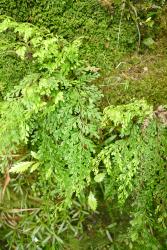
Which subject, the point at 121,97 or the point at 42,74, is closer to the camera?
the point at 42,74

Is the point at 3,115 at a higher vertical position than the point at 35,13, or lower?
lower

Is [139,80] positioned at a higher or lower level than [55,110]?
higher

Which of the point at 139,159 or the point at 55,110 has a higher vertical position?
the point at 55,110

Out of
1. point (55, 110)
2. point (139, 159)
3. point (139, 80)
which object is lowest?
point (139, 159)

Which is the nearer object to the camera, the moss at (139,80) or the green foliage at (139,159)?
the green foliage at (139,159)

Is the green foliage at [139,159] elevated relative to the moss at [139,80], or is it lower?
lower

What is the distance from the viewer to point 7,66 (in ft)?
10.2

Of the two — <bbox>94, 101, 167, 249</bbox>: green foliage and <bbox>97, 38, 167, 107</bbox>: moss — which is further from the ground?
<bbox>97, 38, 167, 107</bbox>: moss

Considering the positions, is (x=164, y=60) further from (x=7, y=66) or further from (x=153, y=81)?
(x=7, y=66)

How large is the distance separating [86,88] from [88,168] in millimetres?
610

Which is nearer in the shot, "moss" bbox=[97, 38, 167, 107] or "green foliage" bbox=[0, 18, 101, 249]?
"green foliage" bbox=[0, 18, 101, 249]

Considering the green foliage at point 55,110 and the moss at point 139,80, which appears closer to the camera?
the green foliage at point 55,110

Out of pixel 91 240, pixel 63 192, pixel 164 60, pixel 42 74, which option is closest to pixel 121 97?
pixel 164 60

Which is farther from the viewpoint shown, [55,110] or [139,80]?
[139,80]
